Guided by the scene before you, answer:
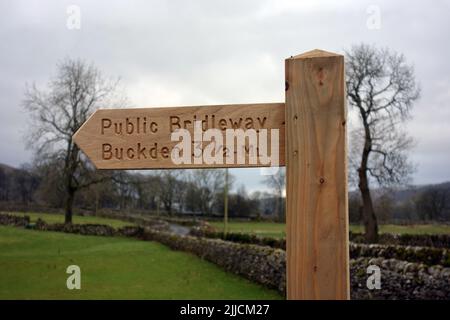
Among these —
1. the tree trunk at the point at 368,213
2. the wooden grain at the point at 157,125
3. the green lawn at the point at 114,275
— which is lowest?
the green lawn at the point at 114,275

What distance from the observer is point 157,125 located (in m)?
2.05

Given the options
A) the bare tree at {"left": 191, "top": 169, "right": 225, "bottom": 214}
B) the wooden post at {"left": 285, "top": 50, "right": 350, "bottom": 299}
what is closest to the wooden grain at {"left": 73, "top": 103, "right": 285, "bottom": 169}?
the wooden post at {"left": 285, "top": 50, "right": 350, "bottom": 299}

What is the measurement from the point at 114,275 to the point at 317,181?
1358 cm

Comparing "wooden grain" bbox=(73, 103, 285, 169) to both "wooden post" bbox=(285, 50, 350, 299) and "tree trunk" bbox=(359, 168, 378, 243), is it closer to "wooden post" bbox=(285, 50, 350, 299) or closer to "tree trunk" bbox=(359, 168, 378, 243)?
"wooden post" bbox=(285, 50, 350, 299)

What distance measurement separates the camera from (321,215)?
174 cm

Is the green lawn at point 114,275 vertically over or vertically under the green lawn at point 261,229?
over

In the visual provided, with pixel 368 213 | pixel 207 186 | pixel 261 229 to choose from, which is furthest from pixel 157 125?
pixel 207 186

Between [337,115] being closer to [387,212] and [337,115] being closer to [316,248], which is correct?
[316,248]

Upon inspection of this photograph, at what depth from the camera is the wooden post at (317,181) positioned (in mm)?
1725

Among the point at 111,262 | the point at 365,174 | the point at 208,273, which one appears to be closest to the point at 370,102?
the point at 365,174

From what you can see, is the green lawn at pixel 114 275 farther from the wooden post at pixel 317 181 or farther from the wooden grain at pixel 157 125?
the wooden post at pixel 317 181

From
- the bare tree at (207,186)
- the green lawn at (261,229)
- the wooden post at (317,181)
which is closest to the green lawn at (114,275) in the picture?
the green lawn at (261,229)

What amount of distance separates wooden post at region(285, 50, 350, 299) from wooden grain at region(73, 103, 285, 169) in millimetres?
114

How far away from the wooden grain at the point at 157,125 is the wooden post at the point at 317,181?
0.11 m
